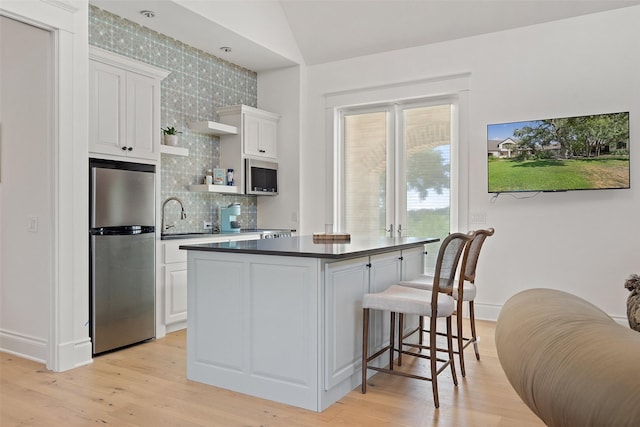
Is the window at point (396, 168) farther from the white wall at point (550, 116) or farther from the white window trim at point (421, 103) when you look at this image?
the white wall at point (550, 116)

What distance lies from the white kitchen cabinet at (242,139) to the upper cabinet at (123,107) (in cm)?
140

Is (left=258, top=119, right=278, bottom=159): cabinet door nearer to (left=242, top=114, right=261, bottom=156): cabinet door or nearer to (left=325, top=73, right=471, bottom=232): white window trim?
(left=242, top=114, right=261, bottom=156): cabinet door

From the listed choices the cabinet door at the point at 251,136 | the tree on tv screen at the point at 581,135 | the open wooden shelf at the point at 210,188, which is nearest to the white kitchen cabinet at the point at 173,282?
the open wooden shelf at the point at 210,188

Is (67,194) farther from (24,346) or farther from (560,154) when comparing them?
(560,154)

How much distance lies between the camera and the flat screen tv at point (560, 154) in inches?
176

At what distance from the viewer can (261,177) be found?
6.09m

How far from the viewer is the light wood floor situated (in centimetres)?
260

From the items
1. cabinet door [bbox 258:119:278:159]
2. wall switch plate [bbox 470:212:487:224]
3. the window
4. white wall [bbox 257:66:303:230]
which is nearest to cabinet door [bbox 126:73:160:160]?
cabinet door [bbox 258:119:278:159]

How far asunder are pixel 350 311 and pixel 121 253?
2.11 meters

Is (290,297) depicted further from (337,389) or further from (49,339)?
(49,339)

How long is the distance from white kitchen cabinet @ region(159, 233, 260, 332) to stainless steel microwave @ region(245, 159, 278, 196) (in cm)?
136

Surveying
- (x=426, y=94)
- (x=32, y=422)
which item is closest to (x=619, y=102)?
(x=426, y=94)

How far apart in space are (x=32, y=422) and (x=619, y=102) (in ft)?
17.6

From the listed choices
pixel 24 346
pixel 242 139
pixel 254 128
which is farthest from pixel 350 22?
pixel 24 346
